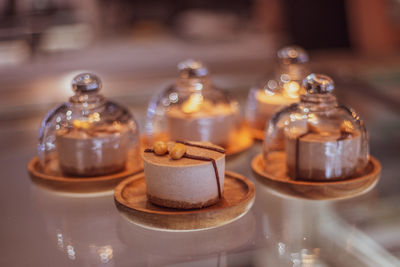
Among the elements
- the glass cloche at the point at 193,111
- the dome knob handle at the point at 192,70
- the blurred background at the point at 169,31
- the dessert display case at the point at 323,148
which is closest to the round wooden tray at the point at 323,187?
the dessert display case at the point at 323,148

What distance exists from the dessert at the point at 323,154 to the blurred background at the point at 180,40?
0.62 m

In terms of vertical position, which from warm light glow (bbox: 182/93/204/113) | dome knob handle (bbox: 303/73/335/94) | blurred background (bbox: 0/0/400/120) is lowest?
blurred background (bbox: 0/0/400/120)

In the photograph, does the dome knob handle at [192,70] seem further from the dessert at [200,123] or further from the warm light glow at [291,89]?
the warm light glow at [291,89]

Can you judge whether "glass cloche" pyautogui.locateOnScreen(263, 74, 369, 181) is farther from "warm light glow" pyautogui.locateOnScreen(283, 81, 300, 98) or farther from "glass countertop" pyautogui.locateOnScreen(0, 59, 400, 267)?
"warm light glow" pyautogui.locateOnScreen(283, 81, 300, 98)

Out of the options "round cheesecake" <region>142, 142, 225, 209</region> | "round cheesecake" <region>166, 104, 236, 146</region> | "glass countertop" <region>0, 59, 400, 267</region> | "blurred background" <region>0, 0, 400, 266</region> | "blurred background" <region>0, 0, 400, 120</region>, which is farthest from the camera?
"blurred background" <region>0, 0, 400, 120</region>

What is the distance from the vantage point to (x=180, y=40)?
9.97ft

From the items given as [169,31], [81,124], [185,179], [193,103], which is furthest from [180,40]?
[185,179]

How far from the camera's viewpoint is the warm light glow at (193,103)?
1.19 m

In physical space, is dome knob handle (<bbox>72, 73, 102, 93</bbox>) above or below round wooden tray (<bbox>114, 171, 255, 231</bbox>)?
above

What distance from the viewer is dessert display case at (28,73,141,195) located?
38.7 inches

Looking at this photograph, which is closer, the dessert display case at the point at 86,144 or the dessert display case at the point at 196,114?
the dessert display case at the point at 86,144

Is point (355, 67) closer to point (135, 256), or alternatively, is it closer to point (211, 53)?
point (135, 256)

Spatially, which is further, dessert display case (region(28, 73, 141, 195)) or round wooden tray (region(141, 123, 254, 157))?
round wooden tray (region(141, 123, 254, 157))

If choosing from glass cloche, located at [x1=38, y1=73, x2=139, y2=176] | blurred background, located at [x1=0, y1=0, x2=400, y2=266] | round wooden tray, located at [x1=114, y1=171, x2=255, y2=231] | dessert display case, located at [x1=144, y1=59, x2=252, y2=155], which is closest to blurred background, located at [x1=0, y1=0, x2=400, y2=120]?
blurred background, located at [x1=0, y1=0, x2=400, y2=266]
